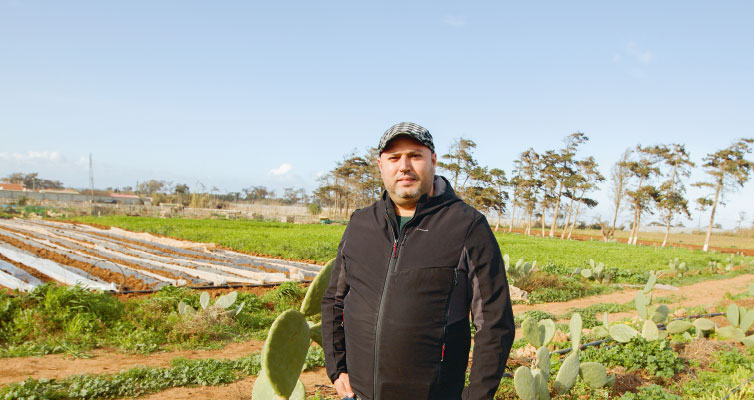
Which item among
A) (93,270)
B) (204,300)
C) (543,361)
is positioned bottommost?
(93,270)

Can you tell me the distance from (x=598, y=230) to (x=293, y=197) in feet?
133

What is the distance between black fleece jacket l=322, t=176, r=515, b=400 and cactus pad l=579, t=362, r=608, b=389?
233 centimetres

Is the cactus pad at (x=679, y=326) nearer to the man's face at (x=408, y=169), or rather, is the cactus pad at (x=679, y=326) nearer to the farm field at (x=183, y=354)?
the farm field at (x=183, y=354)

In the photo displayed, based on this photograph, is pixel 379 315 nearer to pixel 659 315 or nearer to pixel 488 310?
pixel 488 310

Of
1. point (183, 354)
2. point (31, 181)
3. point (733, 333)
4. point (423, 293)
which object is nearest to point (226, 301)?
point (183, 354)

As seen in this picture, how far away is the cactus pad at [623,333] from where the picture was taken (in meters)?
4.47

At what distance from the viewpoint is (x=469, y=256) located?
138cm

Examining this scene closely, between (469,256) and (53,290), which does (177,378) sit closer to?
(53,290)

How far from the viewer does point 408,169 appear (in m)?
1.46

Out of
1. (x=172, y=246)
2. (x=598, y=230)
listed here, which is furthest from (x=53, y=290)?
(x=598, y=230)

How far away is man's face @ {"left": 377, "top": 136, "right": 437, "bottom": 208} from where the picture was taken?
4.80 ft

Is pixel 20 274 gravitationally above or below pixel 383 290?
below

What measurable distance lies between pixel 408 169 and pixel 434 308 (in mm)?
450

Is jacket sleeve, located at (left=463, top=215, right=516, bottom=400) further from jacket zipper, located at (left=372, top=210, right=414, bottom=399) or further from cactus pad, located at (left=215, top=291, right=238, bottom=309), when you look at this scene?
cactus pad, located at (left=215, top=291, right=238, bottom=309)
